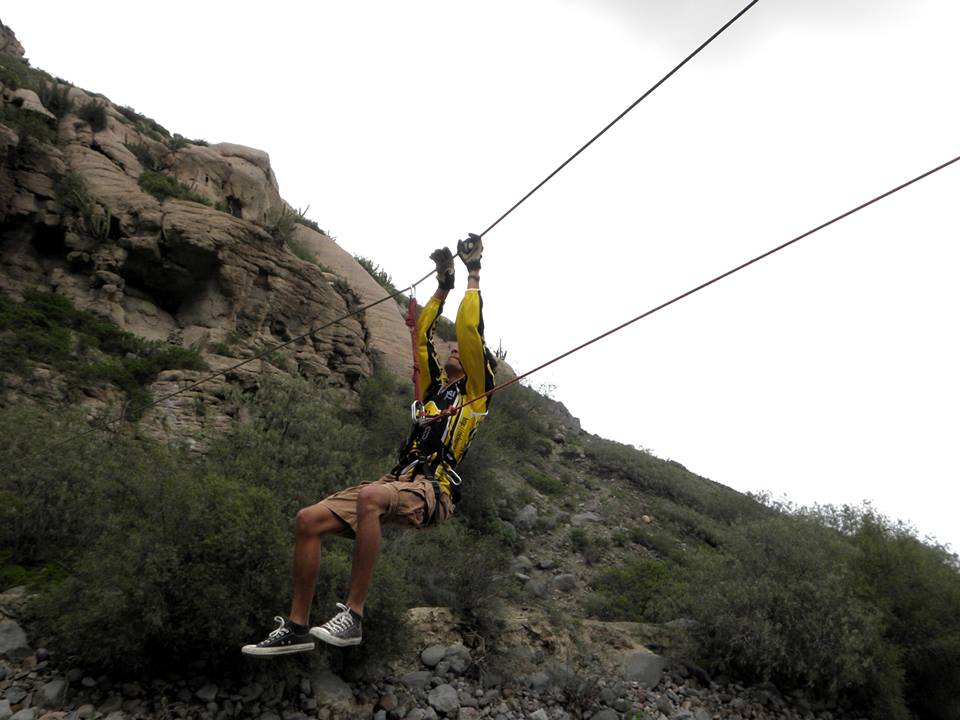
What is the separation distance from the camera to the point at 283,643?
4.35 m

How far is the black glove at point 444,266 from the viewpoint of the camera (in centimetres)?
524

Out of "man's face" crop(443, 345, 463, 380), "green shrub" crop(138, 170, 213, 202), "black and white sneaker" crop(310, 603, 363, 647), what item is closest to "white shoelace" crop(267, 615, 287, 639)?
"black and white sneaker" crop(310, 603, 363, 647)

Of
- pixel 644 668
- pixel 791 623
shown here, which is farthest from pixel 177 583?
pixel 791 623

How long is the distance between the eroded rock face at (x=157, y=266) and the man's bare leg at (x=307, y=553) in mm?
9198

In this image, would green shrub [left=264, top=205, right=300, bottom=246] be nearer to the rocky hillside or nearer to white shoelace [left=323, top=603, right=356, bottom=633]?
the rocky hillside

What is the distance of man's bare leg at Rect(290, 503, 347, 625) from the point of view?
4.32 metres

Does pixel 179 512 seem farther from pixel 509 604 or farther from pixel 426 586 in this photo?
pixel 509 604

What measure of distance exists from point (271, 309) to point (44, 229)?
5318 millimetres

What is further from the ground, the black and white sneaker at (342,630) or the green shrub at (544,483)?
the green shrub at (544,483)

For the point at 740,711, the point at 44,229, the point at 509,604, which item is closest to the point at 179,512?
the point at 509,604

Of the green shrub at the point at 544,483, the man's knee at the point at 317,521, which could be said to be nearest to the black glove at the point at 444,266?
the man's knee at the point at 317,521

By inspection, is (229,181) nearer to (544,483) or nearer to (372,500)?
(544,483)

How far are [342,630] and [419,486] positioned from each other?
41.1 inches

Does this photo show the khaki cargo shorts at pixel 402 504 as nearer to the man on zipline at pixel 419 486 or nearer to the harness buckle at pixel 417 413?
the man on zipline at pixel 419 486
